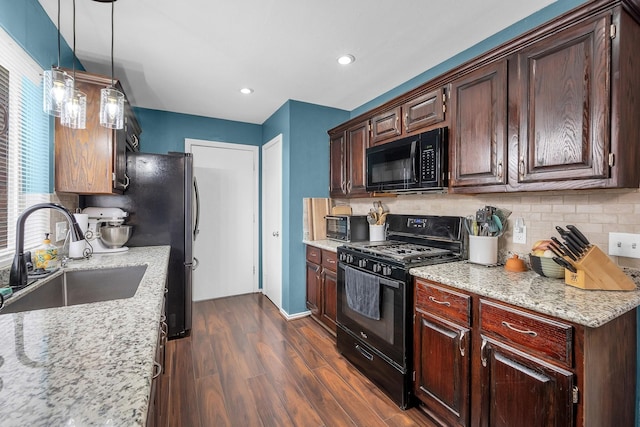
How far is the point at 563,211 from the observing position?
5.60 ft

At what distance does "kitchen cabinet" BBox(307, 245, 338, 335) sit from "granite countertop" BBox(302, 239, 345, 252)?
0.05m

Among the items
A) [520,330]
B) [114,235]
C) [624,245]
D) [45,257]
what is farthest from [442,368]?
[114,235]

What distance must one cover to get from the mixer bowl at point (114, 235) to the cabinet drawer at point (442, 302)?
2276mm

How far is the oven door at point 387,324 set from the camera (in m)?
1.87

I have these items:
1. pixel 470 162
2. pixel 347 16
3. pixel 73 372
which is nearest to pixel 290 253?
pixel 470 162

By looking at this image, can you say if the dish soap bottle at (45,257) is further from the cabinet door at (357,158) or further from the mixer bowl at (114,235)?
the cabinet door at (357,158)

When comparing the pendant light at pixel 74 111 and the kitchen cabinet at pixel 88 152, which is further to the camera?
the kitchen cabinet at pixel 88 152

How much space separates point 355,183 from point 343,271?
98cm

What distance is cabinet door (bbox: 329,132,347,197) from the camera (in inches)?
125

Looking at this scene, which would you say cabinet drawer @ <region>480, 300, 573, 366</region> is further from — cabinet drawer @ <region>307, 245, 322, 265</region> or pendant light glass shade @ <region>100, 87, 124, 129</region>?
pendant light glass shade @ <region>100, 87, 124, 129</region>

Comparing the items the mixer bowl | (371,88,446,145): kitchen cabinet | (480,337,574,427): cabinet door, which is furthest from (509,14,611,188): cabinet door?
the mixer bowl

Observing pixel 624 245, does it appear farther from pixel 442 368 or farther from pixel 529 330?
pixel 442 368

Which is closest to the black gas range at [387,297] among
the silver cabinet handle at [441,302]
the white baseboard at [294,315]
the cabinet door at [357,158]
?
the silver cabinet handle at [441,302]

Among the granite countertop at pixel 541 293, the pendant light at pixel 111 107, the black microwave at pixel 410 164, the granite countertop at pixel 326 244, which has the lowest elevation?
the granite countertop at pixel 541 293
